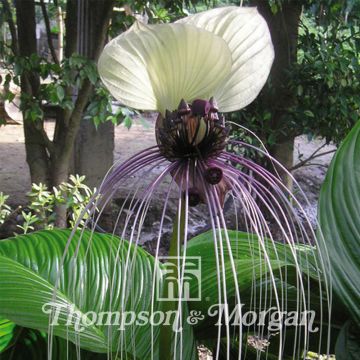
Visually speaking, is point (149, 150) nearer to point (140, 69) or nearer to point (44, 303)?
point (140, 69)

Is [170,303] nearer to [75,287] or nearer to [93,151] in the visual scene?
[75,287]

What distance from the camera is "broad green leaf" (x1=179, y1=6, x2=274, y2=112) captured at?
47cm

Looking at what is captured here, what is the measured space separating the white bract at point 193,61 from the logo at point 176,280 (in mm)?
161

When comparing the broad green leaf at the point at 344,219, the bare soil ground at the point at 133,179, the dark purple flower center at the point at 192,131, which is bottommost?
the bare soil ground at the point at 133,179

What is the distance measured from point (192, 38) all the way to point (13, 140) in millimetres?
4500

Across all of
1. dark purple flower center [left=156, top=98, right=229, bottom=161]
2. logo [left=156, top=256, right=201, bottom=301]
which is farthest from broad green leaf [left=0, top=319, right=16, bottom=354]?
dark purple flower center [left=156, top=98, right=229, bottom=161]

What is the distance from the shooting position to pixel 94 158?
2434 mm

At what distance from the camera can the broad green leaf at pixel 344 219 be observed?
26.8 inches

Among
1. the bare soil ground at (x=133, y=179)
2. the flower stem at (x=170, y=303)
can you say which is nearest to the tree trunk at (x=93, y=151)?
the bare soil ground at (x=133, y=179)

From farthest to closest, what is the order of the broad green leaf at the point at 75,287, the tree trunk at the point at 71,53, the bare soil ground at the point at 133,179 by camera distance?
the bare soil ground at the point at 133,179, the tree trunk at the point at 71,53, the broad green leaf at the point at 75,287

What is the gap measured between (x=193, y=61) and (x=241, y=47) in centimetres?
6

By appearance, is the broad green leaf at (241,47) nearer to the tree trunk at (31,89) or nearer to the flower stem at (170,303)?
the flower stem at (170,303)

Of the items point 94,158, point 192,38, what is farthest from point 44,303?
point 94,158

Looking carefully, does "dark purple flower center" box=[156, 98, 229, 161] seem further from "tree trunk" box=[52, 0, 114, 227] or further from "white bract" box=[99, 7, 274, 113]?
"tree trunk" box=[52, 0, 114, 227]
